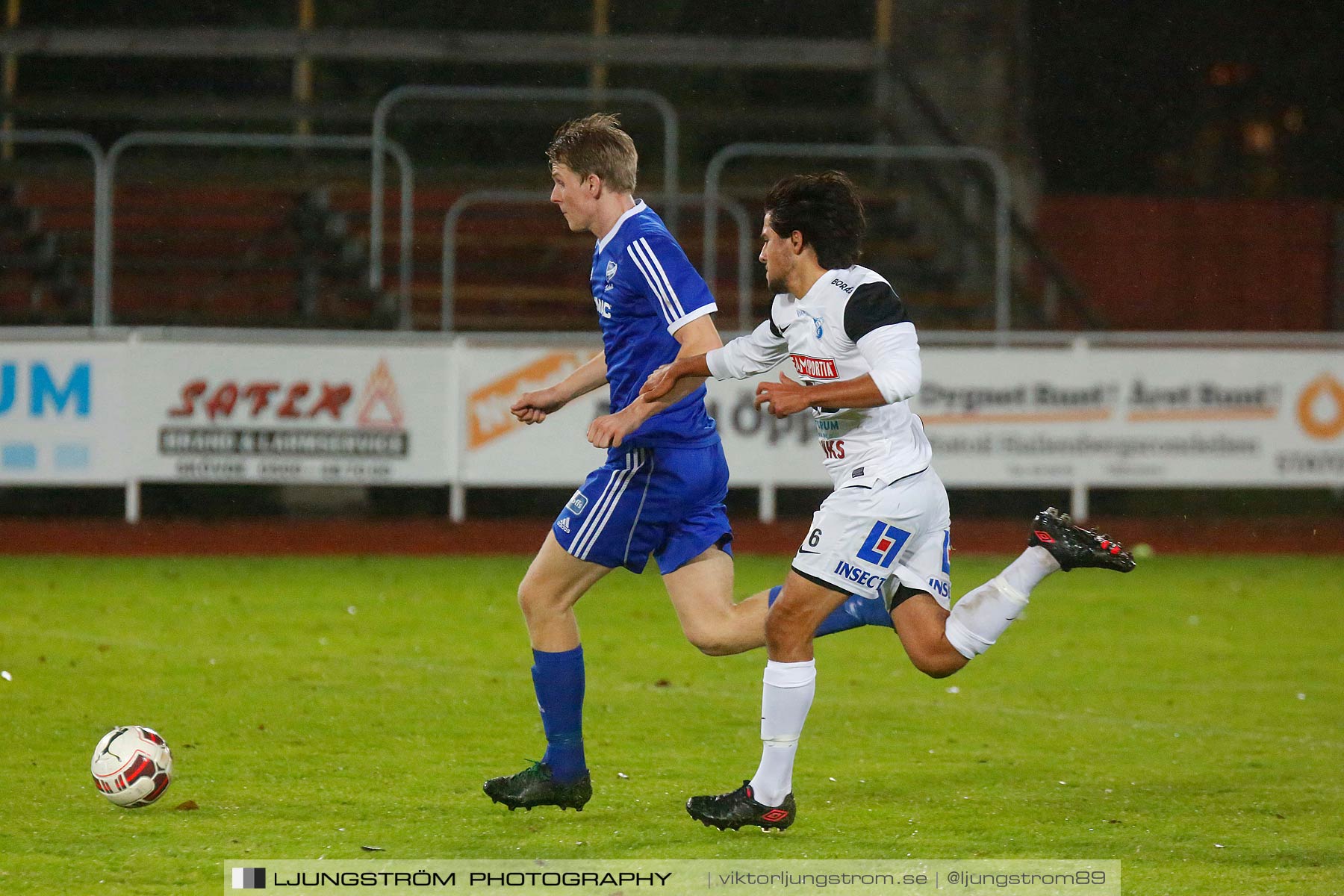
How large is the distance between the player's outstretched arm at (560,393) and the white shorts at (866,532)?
0.95m

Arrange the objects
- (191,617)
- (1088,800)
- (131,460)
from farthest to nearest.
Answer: (131,460) → (191,617) → (1088,800)

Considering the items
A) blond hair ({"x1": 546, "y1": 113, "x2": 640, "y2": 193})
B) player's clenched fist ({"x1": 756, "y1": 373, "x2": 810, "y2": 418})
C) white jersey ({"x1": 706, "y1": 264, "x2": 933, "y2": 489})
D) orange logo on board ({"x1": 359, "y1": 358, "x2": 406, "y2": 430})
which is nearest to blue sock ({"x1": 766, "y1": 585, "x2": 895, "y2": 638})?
white jersey ({"x1": 706, "y1": 264, "x2": 933, "y2": 489})

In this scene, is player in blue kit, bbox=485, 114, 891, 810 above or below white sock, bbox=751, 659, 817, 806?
above

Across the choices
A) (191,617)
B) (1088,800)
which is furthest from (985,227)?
(1088,800)

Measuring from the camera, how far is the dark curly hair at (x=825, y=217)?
5.37 meters

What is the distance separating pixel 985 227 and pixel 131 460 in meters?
10.2

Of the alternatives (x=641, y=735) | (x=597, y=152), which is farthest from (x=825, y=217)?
(x=641, y=735)

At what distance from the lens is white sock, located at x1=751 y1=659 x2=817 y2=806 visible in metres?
5.36

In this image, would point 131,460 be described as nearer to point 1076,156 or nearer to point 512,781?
point 512,781

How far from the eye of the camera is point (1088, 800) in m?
5.99

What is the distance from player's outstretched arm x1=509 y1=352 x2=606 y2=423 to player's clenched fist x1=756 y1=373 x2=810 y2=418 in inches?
34.1

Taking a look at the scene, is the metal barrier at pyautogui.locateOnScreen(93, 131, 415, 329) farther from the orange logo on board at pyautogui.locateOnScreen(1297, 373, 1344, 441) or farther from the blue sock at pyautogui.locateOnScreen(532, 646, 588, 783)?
the blue sock at pyautogui.locateOnScreen(532, 646, 588, 783)

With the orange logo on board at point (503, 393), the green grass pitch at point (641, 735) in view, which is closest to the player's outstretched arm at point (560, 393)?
the green grass pitch at point (641, 735)

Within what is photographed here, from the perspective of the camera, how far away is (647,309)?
5.71m
